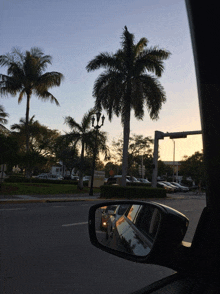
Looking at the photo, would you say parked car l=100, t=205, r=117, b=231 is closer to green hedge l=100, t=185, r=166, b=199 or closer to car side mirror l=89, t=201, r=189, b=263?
car side mirror l=89, t=201, r=189, b=263

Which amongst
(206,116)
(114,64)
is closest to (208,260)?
(206,116)

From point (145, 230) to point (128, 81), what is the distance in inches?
972

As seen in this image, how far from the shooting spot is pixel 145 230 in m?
1.68

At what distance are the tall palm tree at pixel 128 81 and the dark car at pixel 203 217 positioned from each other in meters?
24.0

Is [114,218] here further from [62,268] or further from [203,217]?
[62,268]

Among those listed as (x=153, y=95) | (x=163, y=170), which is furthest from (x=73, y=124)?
(x=163, y=170)

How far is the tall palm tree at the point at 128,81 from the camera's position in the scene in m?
25.1

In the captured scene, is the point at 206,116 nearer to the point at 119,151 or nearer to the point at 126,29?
the point at 126,29

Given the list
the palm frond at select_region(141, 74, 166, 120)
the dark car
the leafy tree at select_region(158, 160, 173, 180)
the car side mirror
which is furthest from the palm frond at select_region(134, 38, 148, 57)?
the leafy tree at select_region(158, 160, 173, 180)

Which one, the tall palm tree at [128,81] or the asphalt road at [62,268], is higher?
the tall palm tree at [128,81]

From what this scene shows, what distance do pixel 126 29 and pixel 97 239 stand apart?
25817mm

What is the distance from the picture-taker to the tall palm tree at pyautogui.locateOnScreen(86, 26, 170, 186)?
2511 centimetres

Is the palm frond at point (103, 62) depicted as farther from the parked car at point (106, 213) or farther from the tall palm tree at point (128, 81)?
the parked car at point (106, 213)

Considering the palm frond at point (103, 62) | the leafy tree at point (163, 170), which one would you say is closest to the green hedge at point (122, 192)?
the palm frond at point (103, 62)
